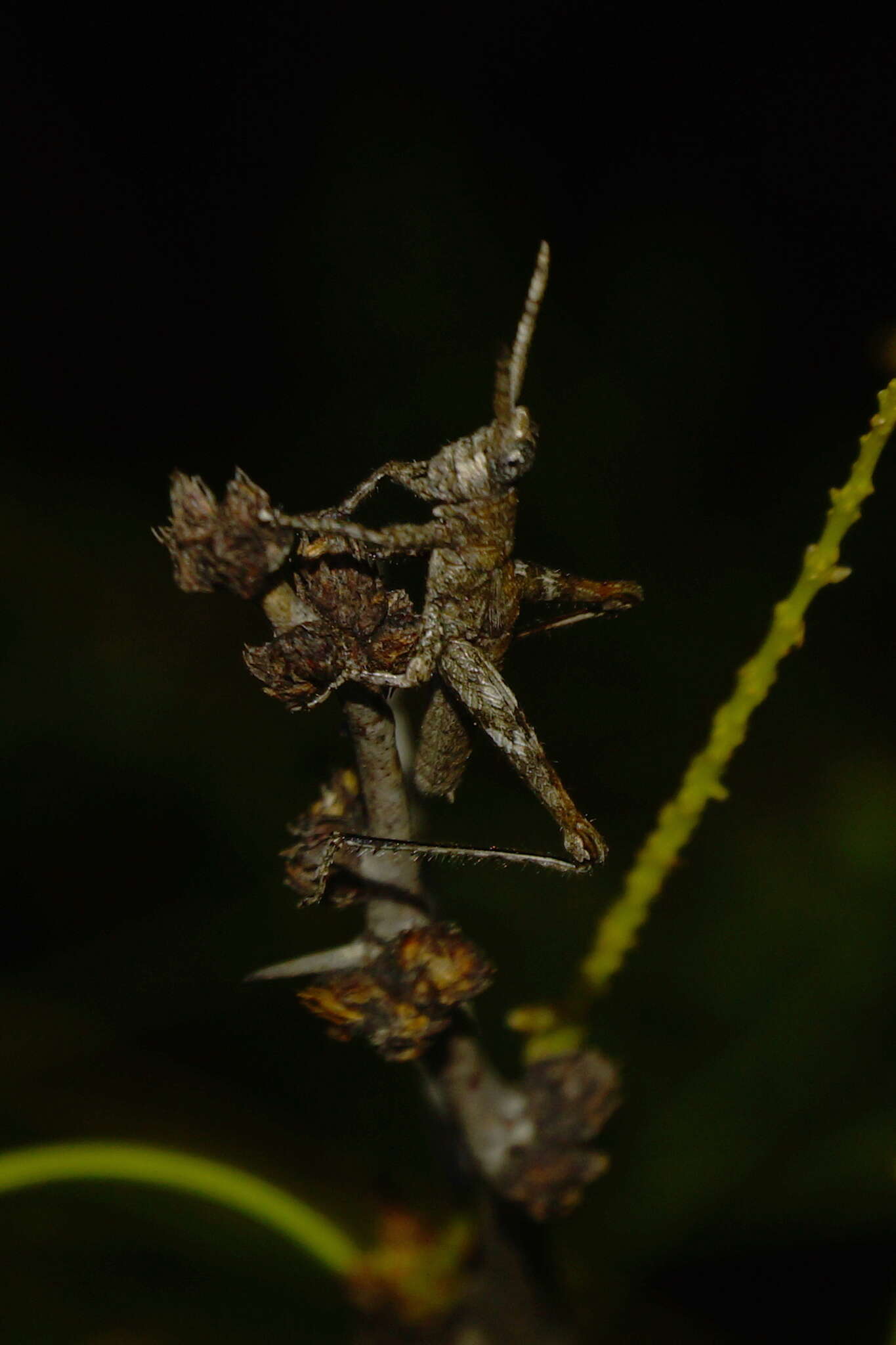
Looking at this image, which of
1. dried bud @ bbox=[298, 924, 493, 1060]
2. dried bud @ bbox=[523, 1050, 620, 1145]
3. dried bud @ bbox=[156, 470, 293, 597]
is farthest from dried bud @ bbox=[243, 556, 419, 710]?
dried bud @ bbox=[523, 1050, 620, 1145]

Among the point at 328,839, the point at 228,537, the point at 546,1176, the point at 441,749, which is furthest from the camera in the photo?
the point at 441,749

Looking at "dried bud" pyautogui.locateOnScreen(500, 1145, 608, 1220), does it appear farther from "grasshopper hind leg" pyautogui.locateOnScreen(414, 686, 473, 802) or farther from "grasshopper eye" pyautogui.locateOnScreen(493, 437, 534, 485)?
"grasshopper eye" pyautogui.locateOnScreen(493, 437, 534, 485)

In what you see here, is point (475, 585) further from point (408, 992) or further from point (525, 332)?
point (408, 992)

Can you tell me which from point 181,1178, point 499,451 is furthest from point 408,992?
point 499,451

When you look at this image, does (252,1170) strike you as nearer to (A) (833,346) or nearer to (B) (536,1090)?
(B) (536,1090)

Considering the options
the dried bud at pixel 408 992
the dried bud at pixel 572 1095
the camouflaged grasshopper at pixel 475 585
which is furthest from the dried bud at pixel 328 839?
the dried bud at pixel 572 1095

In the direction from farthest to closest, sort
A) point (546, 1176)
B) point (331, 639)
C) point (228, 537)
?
1. point (546, 1176)
2. point (331, 639)
3. point (228, 537)

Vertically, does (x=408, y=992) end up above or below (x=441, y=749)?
below
